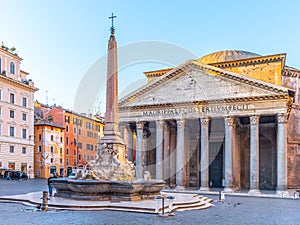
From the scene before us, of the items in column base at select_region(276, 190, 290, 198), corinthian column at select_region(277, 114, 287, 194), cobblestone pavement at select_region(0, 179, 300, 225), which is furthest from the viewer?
corinthian column at select_region(277, 114, 287, 194)

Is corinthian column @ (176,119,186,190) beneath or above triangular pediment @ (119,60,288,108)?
beneath

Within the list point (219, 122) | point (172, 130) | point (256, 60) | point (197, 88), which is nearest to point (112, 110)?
point (197, 88)

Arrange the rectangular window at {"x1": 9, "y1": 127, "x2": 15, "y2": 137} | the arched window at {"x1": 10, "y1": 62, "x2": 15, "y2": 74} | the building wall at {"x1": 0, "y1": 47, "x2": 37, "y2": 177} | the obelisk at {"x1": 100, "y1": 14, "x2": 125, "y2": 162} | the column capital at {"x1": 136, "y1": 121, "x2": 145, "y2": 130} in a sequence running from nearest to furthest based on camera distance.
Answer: the obelisk at {"x1": 100, "y1": 14, "x2": 125, "y2": 162}, the column capital at {"x1": 136, "y1": 121, "x2": 145, "y2": 130}, the building wall at {"x1": 0, "y1": 47, "x2": 37, "y2": 177}, the rectangular window at {"x1": 9, "y1": 127, "x2": 15, "y2": 137}, the arched window at {"x1": 10, "y1": 62, "x2": 15, "y2": 74}

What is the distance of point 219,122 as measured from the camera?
3073cm

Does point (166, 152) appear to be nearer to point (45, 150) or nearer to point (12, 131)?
point (12, 131)

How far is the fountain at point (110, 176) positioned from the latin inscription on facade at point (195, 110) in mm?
10789

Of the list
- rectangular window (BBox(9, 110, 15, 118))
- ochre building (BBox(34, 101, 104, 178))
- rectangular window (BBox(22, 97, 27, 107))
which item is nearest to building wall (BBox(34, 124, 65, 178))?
ochre building (BBox(34, 101, 104, 178))

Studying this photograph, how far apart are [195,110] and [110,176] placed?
515 inches

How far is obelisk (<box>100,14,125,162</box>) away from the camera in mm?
14407

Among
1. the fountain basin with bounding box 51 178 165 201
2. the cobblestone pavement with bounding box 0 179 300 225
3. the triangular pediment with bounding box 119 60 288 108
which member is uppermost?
the triangular pediment with bounding box 119 60 288 108

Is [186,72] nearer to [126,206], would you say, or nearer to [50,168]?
[126,206]

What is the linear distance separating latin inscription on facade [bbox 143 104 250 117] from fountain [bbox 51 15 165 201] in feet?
35.4

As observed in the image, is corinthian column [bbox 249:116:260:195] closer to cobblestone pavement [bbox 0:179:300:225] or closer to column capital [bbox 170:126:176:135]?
column capital [bbox 170:126:176:135]

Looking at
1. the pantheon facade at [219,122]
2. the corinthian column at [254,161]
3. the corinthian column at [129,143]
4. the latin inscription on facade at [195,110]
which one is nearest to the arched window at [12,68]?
the pantheon facade at [219,122]
